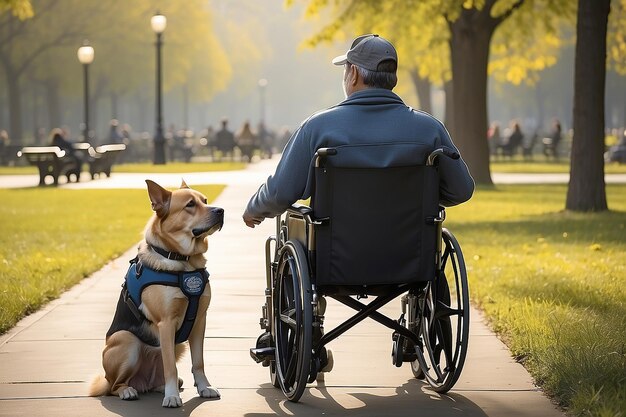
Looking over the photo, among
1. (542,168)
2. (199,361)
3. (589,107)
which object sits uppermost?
(589,107)

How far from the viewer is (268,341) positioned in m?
6.50

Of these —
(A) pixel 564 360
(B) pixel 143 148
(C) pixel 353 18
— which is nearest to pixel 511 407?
(A) pixel 564 360

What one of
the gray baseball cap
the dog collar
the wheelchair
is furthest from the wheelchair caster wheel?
the gray baseball cap

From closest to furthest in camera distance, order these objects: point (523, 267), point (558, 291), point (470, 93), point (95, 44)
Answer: point (558, 291), point (523, 267), point (470, 93), point (95, 44)

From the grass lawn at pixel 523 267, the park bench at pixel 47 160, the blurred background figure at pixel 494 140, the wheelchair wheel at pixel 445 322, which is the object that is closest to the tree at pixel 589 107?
the grass lawn at pixel 523 267

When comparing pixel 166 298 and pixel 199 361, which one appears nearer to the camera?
pixel 166 298

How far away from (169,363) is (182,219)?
2.21ft

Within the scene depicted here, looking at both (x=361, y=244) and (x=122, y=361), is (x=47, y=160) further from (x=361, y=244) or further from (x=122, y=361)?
(x=361, y=244)

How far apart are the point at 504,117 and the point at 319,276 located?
371ft

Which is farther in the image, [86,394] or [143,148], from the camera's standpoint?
[143,148]

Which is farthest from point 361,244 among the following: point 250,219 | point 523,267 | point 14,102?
point 14,102

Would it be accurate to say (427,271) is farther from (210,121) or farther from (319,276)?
(210,121)

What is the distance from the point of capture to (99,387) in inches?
248

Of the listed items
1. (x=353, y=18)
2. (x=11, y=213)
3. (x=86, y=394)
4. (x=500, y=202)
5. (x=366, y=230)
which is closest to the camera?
(x=366, y=230)
